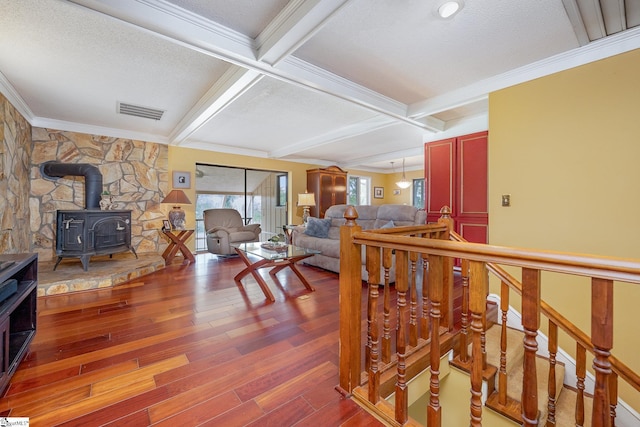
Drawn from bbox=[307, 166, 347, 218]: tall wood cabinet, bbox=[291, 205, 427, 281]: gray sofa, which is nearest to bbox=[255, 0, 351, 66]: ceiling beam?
bbox=[291, 205, 427, 281]: gray sofa

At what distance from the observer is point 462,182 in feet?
12.8

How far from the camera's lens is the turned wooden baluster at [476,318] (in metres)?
0.95

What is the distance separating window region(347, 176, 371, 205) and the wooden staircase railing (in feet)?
20.4

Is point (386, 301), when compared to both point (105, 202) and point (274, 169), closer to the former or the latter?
point (105, 202)

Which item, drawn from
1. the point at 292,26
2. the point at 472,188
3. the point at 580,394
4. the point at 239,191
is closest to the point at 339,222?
the point at 472,188

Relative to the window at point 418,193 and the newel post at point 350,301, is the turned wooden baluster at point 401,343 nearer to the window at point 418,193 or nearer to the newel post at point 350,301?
the newel post at point 350,301

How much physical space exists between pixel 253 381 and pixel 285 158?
5.52 m

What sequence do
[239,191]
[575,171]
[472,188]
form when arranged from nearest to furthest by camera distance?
1. [575,171]
2. [472,188]
3. [239,191]

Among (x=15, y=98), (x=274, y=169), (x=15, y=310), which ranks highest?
(x=15, y=98)

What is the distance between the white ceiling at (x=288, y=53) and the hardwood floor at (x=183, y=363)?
7.07 feet

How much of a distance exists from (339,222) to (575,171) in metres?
3.14

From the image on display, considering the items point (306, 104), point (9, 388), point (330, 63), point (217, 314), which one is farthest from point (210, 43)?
point (9, 388)

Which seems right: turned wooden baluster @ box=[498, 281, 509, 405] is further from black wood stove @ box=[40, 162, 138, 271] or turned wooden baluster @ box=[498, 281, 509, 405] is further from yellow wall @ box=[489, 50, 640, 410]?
black wood stove @ box=[40, 162, 138, 271]

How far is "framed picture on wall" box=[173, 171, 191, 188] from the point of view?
16.6ft
